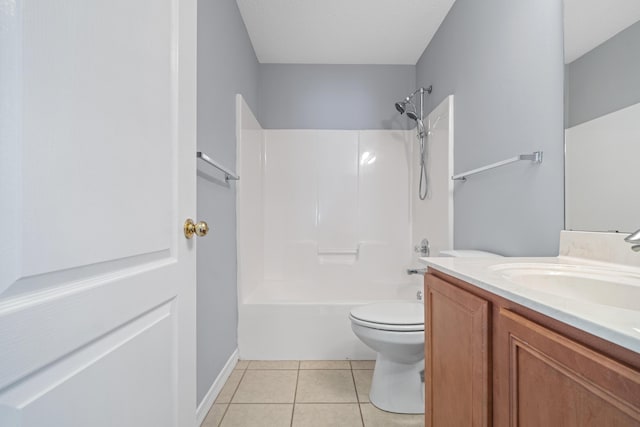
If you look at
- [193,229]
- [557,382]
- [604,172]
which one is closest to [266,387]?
[193,229]

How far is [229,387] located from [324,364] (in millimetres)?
613

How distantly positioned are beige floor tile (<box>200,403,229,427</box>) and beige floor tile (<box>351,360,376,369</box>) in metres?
0.83

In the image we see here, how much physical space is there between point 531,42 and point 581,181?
638 mm

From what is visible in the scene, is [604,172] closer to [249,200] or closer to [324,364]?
[324,364]

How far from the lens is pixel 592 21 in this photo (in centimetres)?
99

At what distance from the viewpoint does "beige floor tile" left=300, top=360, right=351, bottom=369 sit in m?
1.95

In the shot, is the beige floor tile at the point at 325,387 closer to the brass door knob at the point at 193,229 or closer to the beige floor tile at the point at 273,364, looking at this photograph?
the beige floor tile at the point at 273,364

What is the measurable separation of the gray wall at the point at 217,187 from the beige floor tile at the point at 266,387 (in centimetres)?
18

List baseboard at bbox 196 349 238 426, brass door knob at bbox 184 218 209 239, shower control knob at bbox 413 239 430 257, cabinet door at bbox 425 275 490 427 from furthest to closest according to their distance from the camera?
1. shower control knob at bbox 413 239 430 257
2. baseboard at bbox 196 349 238 426
3. brass door knob at bbox 184 218 209 239
4. cabinet door at bbox 425 275 490 427

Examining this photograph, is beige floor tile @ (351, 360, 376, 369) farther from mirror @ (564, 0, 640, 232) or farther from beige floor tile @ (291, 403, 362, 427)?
mirror @ (564, 0, 640, 232)

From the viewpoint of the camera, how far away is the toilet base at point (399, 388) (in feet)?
4.96

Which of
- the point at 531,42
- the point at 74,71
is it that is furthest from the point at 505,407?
the point at 531,42

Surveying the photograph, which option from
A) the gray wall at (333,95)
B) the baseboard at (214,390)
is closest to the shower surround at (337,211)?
the gray wall at (333,95)

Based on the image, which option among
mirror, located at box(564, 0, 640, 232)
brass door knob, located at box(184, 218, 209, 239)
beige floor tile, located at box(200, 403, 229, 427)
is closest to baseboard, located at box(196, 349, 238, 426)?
beige floor tile, located at box(200, 403, 229, 427)
